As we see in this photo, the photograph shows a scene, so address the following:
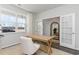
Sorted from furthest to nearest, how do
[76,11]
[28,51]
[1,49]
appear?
[76,11], [1,49], [28,51]

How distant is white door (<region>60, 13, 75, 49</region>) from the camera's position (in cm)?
302

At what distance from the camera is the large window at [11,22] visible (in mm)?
2658

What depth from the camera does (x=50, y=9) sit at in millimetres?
3488

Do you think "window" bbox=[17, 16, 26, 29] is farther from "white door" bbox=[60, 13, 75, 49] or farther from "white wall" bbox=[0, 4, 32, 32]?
"white door" bbox=[60, 13, 75, 49]

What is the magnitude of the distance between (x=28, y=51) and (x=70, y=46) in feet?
6.06

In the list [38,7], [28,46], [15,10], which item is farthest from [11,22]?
[38,7]

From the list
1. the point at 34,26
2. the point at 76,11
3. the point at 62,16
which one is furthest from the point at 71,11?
the point at 34,26

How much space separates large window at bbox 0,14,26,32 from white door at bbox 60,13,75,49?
6.07 feet

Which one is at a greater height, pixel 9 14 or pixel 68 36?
pixel 9 14

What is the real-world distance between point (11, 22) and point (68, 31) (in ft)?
7.94

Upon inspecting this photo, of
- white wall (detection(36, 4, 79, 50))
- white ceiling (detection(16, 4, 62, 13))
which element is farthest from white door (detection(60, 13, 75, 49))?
white ceiling (detection(16, 4, 62, 13))

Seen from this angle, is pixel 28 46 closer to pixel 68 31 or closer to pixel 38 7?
pixel 38 7

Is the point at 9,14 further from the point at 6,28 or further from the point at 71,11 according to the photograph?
the point at 71,11
